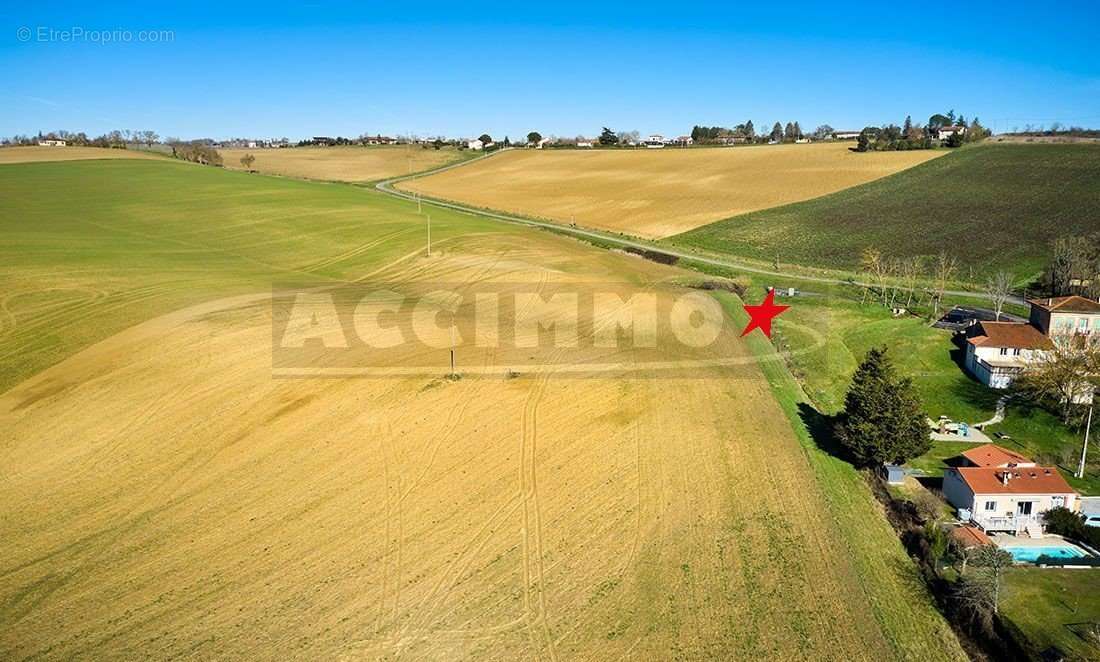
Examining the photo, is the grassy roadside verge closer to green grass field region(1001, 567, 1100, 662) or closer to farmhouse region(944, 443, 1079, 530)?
green grass field region(1001, 567, 1100, 662)

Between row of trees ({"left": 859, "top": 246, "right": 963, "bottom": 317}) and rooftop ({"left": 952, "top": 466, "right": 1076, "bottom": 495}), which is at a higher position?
row of trees ({"left": 859, "top": 246, "right": 963, "bottom": 317})

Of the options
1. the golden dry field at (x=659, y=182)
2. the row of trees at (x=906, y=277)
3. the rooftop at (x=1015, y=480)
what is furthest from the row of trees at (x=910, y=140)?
the rooftop at (x=1015, y=480)

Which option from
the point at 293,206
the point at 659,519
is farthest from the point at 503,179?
the point at 659,519

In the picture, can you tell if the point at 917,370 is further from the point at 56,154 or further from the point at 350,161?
the point at 56,154

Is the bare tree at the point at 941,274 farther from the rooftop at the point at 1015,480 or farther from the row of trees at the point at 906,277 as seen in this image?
the rooftop at the point at 1015,480

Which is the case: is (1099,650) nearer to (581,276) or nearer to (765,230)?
(581,276)

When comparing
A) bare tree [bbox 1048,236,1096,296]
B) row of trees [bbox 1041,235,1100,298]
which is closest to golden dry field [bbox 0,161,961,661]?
row of trees [bbox 1041,235,1100,298]
